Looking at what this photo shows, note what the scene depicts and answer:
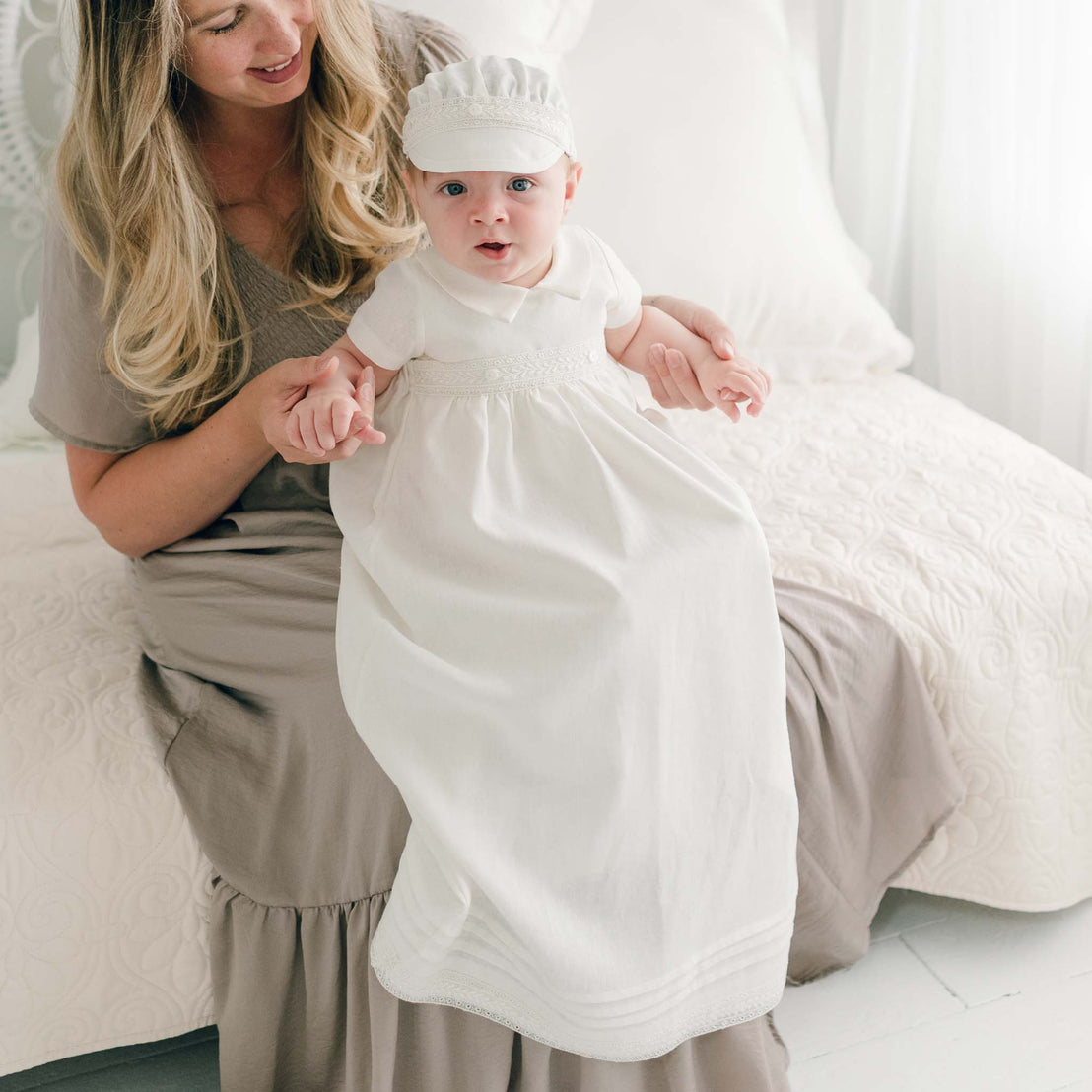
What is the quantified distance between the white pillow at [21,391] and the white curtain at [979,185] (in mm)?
1348

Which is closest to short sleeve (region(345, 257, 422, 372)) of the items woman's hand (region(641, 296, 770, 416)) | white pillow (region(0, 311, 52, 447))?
woman's hand (region(641, 296, 770, 416))

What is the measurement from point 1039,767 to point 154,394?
95 cm

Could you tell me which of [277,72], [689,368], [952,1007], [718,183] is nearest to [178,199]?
[277,72]

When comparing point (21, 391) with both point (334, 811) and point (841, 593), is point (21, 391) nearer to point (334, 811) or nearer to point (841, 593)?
point (334, 811)

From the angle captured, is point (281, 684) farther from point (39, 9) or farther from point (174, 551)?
point (39, 9)

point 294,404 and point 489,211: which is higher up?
point 489,211

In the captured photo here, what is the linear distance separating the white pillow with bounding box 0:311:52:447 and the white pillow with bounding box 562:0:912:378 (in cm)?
72

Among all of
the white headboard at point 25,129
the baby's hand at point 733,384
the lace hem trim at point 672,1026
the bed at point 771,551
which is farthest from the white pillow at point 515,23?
the lace hem trim at point 672,1026

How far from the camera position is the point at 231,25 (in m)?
1.01

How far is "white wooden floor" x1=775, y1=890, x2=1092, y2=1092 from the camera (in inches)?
43.9

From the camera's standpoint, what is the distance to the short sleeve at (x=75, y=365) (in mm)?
1098

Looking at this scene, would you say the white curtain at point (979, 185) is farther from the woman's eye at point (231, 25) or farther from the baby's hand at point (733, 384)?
the woman's eye at point (231, 25)

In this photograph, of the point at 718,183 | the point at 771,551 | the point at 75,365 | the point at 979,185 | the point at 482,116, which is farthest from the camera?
the point at 979,185

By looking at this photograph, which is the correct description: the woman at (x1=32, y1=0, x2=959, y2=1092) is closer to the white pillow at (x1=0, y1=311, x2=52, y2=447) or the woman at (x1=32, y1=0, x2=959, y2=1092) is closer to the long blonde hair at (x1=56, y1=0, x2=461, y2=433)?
the long blonde hair at (x1=56, y1=0, x2=461, y2=433)
